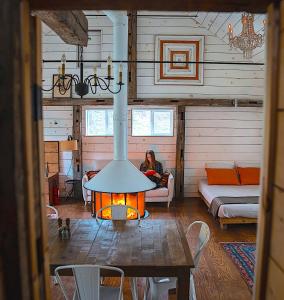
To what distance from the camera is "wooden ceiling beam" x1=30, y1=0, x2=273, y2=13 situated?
3.45 feet

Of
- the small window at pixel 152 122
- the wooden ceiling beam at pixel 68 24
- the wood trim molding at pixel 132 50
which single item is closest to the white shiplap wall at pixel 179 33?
the wood trim molding at pixel 132 50

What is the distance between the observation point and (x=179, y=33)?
7000 mm

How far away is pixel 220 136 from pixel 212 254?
352cm

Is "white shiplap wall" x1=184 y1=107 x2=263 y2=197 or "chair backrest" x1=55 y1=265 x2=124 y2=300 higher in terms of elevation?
"white shiplap wall" x1=184 y1=107 x2=263 y2=197

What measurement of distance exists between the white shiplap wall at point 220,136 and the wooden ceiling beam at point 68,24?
5172 millimetres

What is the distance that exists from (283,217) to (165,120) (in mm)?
6380

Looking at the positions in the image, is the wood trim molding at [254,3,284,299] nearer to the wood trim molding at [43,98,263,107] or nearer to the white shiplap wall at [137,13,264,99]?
the wood trim molding at [43,98,263,107]

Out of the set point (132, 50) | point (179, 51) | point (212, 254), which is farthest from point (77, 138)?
point (212, 254)

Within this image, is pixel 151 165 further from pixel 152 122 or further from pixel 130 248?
pixel 130 248

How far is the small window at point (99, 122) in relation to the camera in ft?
23.9

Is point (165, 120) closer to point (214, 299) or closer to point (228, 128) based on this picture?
point (228, 128)

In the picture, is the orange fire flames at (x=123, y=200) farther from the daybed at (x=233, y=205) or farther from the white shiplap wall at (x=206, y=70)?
the white shiplap wall at (x=206, y=70)

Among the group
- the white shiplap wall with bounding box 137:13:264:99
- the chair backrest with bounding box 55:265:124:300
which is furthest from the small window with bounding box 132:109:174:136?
the chair backrest with bounding box 55:265:124:300

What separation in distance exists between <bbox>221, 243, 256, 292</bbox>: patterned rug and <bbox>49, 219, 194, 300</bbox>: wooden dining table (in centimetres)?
117
